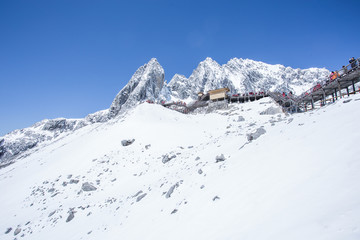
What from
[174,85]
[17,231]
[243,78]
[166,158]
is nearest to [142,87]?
[174,85]

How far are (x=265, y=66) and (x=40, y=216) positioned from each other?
217926 mm

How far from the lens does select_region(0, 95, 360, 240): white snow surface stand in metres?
4.95

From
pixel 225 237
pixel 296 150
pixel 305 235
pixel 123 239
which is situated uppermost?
pixel 296 150

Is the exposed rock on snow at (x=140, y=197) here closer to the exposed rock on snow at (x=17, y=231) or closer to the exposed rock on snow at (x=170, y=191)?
the exposed rock on snow at (x=170, y=191)

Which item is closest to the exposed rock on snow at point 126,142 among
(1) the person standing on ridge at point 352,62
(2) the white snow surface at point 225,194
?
(2) the white snow surface at point 225,194

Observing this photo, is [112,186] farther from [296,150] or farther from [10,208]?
[296,150]

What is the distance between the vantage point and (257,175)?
8.07 meters

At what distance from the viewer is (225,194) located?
7879 mm

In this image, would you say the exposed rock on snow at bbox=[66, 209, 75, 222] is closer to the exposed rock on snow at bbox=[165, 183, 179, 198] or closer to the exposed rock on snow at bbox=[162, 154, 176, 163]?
the exposed rock on snow at bbox=[165, 183, 179, 198]

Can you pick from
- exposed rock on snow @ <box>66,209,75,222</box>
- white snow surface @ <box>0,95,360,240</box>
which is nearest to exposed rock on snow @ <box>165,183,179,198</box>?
white snow surface @ <box>0,95,360,240</box>

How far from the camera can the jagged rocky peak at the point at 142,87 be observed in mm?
121562

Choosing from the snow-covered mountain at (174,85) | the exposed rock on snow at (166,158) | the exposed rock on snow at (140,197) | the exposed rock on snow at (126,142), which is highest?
the snow-covered mountain at (174,85)

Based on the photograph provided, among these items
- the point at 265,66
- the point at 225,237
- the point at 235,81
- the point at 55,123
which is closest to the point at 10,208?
the point at 225,237

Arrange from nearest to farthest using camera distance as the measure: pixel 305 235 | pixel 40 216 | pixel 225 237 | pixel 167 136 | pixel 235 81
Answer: pixel 305 235, pixel 225 237, pixel 40 216, pixel 167 136, pixel 235 81
